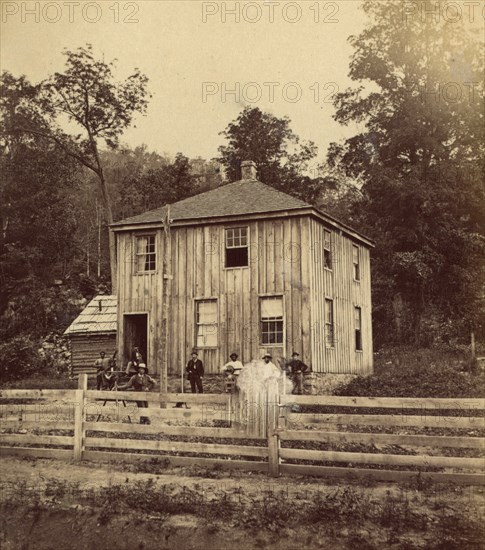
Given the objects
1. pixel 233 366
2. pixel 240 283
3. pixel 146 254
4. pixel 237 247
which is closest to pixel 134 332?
pixel 146 254

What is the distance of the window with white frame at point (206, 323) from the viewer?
77.6 ft

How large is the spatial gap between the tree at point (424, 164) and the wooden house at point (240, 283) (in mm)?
12027

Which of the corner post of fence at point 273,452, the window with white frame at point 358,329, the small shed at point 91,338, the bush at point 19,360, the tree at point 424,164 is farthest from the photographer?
the tree at point 424,164

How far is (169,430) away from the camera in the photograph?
34.9 ft

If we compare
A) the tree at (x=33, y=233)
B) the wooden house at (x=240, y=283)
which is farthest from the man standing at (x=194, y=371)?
the tree at (x=33, y=233)

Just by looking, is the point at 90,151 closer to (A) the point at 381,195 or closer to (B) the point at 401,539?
(A) the point at 381,195

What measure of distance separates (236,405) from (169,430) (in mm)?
1118

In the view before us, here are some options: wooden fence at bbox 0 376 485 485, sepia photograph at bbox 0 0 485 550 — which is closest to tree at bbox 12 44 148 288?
sepia photograph at bbox 0 0 485 550

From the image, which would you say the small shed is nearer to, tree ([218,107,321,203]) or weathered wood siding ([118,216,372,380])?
weathered wood siding ([118,216,372,380])

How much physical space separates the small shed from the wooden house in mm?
4291

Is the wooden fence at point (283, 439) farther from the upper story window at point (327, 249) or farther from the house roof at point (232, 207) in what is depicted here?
the upper story window at point (327, 249)

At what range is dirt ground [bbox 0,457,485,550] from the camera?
757 centimetres

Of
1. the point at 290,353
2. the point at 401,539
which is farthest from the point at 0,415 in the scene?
the point at 290,353

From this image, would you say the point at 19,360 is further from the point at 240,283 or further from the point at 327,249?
the point at 327,249
